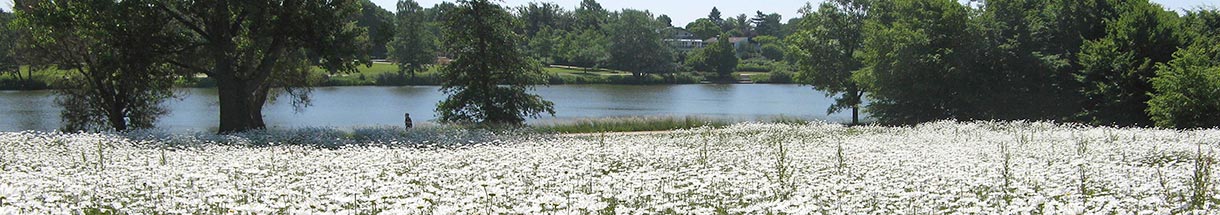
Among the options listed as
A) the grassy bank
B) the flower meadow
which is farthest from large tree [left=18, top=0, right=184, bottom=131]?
the grassy bank

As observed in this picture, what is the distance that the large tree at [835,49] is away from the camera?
46188mm

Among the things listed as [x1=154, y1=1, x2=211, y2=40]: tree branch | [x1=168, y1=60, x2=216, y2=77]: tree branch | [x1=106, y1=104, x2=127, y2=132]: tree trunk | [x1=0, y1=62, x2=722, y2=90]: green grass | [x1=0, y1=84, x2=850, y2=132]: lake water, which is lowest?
[x1=0, y1=84, x2=850, y2=132]: lake water

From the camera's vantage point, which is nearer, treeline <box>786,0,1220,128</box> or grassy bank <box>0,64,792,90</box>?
treeline <box>786,0,1220,128</box>

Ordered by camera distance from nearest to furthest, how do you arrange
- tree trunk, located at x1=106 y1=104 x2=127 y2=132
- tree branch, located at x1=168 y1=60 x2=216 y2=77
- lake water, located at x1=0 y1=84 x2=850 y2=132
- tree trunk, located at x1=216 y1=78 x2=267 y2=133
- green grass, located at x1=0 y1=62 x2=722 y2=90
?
tree trunk, located at x1=216 y1=78 x2=267 y2=133, tree branch, located at x1=168 y1=60 x2=216 y2=77, tree trunk, located at x1=106 y1=104 x2=127 y2=132, lake water, located at x1=0 y1=84 x2=850 y2=132, green grass, located at x1=0 y1=62 x2=722 y2=90

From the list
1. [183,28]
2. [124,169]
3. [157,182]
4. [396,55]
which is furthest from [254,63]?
[396,55]

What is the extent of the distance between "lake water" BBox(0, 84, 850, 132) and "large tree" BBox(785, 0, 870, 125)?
372 centimetres

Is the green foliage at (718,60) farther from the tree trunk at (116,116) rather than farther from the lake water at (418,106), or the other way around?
the tree trunk at (116,116)

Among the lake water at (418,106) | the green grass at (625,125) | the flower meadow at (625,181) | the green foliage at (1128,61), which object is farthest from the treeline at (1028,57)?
the flower meadow at (625,181)

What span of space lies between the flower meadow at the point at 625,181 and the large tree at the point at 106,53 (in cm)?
948

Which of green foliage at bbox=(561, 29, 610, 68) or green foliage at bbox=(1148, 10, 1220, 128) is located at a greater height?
green foliage at bbox=(561, 29, 610, 68)

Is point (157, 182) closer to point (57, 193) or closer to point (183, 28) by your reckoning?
point (57, 193)

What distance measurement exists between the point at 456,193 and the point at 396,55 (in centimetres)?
9004

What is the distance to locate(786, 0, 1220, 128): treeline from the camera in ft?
107

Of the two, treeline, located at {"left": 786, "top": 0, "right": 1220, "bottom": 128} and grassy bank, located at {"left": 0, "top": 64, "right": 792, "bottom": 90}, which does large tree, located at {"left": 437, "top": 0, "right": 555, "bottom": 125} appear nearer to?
treeline, located at {"left": 786, "top": 0, "right": 1220, "bottom": 128}
